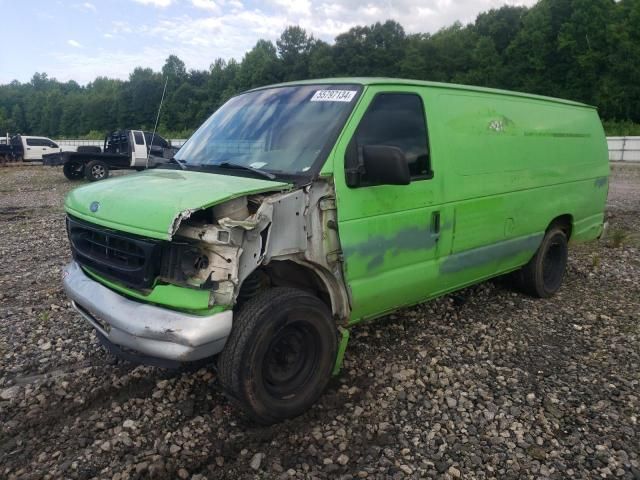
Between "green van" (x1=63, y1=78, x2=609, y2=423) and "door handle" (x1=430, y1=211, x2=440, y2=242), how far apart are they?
0.02 metres

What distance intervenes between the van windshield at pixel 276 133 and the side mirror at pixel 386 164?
0.27 meters

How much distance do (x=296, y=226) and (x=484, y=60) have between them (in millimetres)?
55679

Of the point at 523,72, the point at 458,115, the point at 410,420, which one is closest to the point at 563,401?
the point at 410,420

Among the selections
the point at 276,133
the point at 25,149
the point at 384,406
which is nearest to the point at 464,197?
the point at 276,133

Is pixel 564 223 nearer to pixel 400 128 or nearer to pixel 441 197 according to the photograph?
pixel 441 197

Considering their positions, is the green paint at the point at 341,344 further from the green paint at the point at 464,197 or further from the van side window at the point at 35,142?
the van side window at the point at 35,142

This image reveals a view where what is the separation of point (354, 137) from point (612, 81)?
4533 centimetres

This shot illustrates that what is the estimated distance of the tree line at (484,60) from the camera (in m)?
39.8

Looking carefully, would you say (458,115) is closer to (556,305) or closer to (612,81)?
(556,305)

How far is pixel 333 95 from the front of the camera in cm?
355

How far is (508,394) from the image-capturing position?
353cm

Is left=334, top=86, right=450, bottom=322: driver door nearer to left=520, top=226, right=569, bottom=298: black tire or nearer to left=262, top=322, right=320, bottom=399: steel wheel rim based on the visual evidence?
left=262, top=322, right=320, bottom=399: steel wheel rim

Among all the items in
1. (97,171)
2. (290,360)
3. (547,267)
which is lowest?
(547,267)

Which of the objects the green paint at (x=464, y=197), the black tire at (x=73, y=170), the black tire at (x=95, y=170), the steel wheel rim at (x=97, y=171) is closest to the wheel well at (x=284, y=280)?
the green paint at (x=464, y=197)
